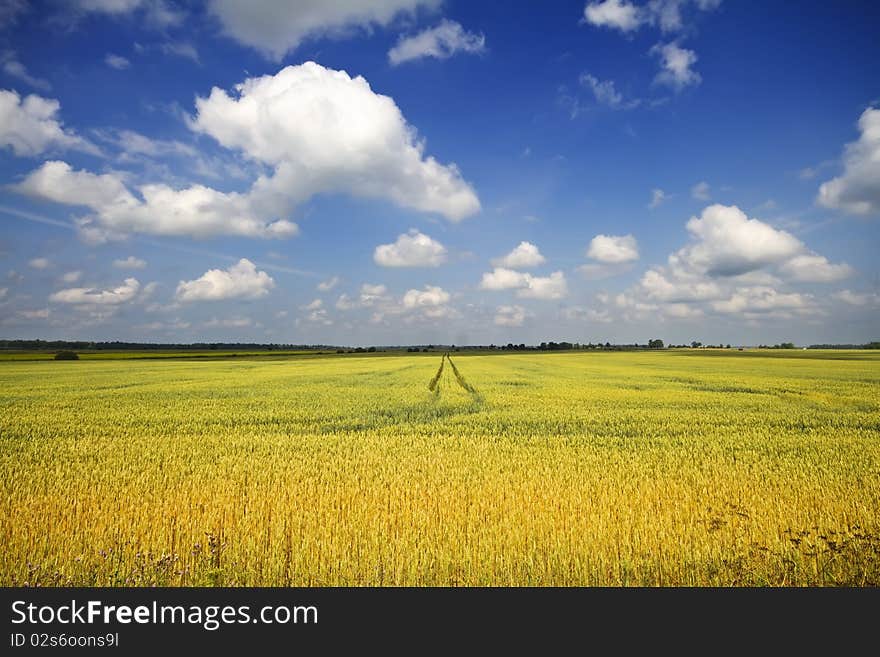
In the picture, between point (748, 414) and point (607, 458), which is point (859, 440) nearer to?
point (748, 414)

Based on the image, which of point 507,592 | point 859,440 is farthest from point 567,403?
point 507,592

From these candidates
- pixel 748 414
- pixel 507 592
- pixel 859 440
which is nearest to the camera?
pixel 507 592

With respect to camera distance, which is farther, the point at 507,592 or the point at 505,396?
the point at 505,396

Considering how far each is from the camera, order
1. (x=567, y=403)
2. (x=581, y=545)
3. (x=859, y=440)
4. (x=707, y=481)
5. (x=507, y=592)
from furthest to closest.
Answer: (x=567, y=403), (x=859, y=440), (x=707, y=481), (x=581, y=545), (x=507, y=592)

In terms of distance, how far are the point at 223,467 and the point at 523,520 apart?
20.9 feet

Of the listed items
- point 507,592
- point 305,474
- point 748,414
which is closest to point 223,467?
point 305,474

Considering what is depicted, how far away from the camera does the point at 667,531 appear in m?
6.21

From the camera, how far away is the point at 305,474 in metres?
8.95

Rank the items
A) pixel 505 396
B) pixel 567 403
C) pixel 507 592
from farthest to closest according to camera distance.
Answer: pixel 505 396 → pixel 567 403 → pixel 507 592

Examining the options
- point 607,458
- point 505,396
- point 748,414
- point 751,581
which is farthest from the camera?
point 505,396

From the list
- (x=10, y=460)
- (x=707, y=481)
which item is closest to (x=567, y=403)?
(x=707, y=481)

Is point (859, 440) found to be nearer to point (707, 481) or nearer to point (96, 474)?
point (707, 481)

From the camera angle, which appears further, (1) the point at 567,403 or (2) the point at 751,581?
(1) the point at 567,403

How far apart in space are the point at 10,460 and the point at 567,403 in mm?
18619
